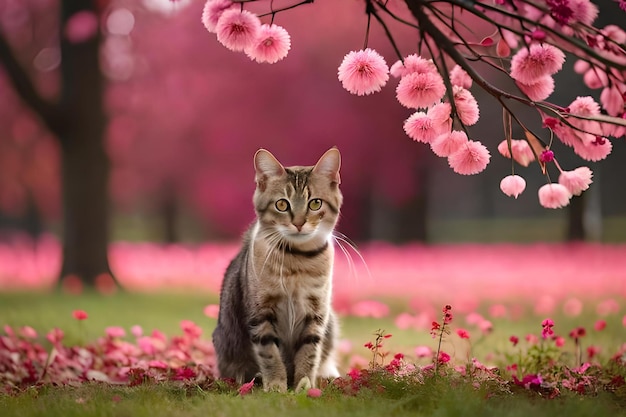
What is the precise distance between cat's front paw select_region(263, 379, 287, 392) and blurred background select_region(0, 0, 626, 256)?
22.9 ft

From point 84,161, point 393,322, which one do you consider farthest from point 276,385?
point 84,161

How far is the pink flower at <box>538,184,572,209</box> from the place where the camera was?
13.4ft

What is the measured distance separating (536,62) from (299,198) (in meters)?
1.59

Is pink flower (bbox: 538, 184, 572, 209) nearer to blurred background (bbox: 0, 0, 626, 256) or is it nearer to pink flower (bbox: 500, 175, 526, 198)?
pink flower (bbox: 500, 175, 526, 198)

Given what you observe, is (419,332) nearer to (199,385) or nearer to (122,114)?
(199,385)

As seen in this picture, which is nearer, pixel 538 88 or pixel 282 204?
pixel 282 204

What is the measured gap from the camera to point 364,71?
4230mm

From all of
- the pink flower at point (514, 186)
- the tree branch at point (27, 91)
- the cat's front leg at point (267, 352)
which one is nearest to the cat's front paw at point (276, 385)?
the cat's front leg at point (267, 352)

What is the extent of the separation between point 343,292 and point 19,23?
36.7 ft

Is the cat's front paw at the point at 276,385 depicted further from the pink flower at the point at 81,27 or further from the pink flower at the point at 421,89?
the pink flower at the point at 81,27

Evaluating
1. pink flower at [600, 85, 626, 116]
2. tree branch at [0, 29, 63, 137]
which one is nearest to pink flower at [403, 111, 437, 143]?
pink flower at [600, 85, 626, 116]

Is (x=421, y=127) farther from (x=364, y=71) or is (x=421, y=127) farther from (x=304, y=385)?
(x=304, y=385)

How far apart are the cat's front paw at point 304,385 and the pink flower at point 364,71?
1.74m

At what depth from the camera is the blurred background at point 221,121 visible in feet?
35.0
